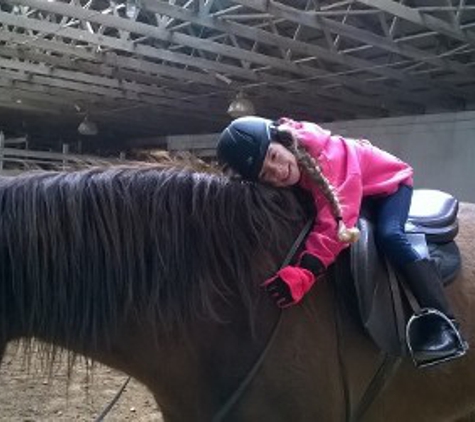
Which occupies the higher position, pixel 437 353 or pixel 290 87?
pixel 437 353

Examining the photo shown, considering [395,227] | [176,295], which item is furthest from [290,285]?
[395,227]

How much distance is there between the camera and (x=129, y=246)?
149 centimetres

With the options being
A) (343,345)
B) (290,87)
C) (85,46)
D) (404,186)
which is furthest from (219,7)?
(343,345)

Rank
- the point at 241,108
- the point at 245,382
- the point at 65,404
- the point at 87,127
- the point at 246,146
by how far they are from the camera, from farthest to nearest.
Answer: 1. the point at 87,127
2. the point at 241,108
3. the point at 65,404
4. the point at 246,146
5. the point at 245,382

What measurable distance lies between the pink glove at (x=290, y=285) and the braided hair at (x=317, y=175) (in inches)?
5.3

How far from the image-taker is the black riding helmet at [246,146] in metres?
1.57

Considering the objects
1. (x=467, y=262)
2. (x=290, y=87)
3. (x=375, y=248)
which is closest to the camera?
(x=375, y=248)

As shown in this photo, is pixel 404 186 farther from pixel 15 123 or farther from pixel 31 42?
pixel 15 123

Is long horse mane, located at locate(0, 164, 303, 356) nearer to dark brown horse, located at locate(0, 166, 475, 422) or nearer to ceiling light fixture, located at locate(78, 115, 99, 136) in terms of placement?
dark brown horse, located at locate(0, 166, 475, 422)

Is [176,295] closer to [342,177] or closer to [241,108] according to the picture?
[342,177]

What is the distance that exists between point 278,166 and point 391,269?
1.46 ft

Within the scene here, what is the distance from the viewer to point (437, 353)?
1553 mm

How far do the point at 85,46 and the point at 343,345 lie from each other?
21.2 feet

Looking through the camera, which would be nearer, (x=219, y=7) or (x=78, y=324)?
(x=78, y=324)
